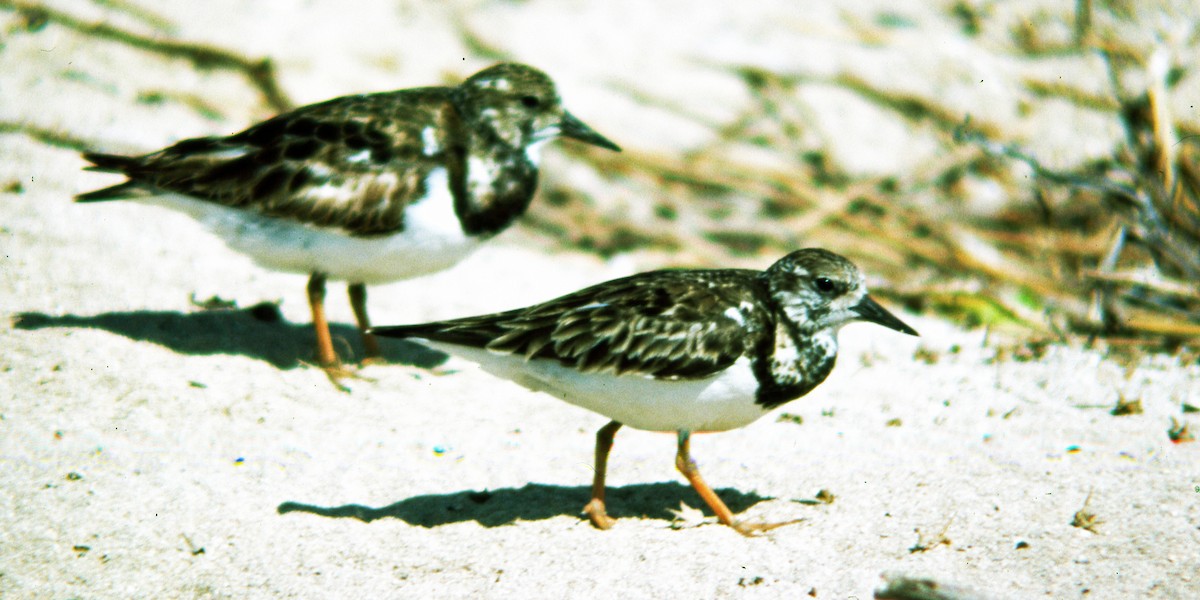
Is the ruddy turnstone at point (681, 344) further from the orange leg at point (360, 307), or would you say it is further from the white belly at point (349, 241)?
the orange leg at point (360, 307)

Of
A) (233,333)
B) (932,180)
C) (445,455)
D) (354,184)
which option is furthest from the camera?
(932,180)

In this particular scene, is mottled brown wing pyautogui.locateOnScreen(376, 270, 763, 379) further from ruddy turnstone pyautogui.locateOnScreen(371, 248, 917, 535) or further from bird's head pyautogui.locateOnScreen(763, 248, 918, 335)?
bird's head pyautogui.locateOnScreen(763, 248, 918, 335)

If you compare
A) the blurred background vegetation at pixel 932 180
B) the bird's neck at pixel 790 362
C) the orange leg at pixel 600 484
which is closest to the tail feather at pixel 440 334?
the orange leg at pixel 600 484

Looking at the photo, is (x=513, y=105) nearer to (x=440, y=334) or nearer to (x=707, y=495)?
(x=440, y=334)

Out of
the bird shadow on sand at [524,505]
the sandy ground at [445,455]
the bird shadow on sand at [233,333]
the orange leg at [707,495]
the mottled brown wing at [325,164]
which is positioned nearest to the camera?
the sandy ground at [445,455]

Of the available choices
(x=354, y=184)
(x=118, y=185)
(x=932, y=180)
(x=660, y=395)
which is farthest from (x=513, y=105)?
(x=932, y=180)

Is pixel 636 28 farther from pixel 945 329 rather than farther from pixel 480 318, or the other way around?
pixel 480 318

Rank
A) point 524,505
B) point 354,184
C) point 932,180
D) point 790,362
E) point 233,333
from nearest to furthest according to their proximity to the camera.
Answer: point 790,362
point 524,505
point 354,184
point 233,333
point 932,180

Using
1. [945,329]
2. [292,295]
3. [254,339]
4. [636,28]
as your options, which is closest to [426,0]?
[636,28]
